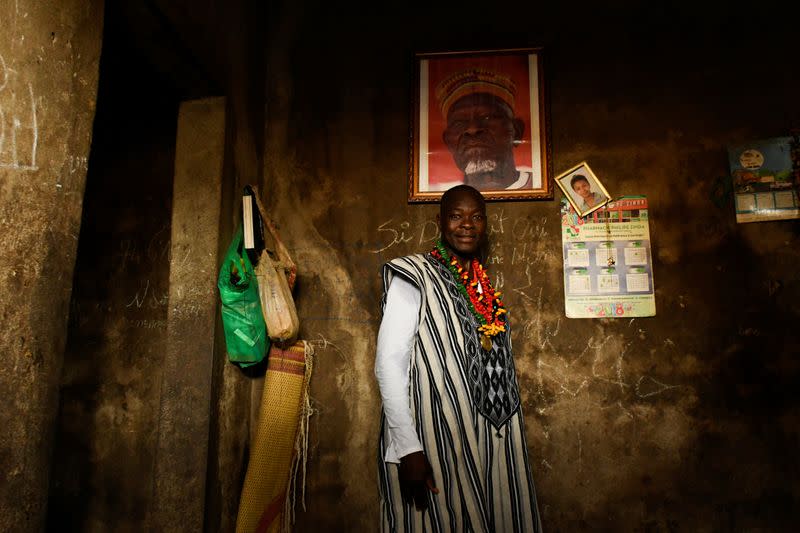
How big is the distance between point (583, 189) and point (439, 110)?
2.85ft

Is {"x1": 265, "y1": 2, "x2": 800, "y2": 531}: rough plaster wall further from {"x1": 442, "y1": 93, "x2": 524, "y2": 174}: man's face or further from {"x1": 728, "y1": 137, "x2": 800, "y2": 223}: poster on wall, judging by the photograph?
{"x1": 442, "y1": 93, "x2": 524, "y2": 174}: man's face

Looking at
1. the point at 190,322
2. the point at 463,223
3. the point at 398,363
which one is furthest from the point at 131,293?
the point at 463,223

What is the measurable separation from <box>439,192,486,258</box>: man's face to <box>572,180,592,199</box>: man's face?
25.5 inches

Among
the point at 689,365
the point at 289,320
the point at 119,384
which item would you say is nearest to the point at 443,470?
the point at 289,320

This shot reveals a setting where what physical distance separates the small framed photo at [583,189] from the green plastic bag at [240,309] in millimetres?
1622

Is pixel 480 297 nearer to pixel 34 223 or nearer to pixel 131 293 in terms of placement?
pixel 34 223

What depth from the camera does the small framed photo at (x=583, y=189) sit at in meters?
2.75

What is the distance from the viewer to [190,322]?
7.78 ft

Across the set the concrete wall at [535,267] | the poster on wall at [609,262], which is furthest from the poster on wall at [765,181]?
the poster on wall at [609,262]

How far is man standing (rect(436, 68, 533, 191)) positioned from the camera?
9.26ft

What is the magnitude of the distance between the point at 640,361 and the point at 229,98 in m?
2.35

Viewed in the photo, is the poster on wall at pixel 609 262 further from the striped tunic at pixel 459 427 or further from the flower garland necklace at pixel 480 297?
the striped tunic at pixel 459 427

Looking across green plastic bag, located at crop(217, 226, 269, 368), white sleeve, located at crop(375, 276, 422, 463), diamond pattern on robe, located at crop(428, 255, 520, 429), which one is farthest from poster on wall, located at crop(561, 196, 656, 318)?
green plastic bag, located at crop(217, 226, 269, 368)

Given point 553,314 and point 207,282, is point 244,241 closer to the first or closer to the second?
point 207,282
